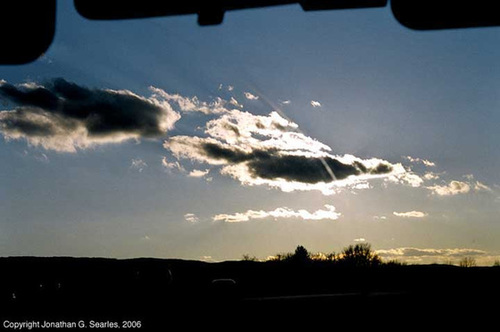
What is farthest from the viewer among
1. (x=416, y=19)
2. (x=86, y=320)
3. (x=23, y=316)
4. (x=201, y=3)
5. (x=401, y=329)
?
(x=23, y=316)

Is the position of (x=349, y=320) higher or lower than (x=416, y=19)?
lower

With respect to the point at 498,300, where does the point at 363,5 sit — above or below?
above

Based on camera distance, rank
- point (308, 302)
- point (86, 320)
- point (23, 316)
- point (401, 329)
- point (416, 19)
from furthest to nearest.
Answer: point (23, 316), point (86, 320), point (308, 302), point (401, 329), point (416, 19)

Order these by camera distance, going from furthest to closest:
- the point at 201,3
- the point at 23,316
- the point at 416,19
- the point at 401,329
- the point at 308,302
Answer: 1. the point at 23,316
2. the point at 308,302
3. the point at 401,329
4. the point at 201,3
5. the point at 416,19

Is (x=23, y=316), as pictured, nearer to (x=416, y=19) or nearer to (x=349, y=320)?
(x=349, y=320)

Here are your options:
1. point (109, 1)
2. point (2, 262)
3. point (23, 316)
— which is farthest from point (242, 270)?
point (109, 1)

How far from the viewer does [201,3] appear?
5.38 ft

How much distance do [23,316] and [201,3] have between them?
18.3 ft

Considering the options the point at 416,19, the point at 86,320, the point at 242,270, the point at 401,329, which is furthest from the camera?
the point at 242,270

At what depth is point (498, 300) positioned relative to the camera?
443cm

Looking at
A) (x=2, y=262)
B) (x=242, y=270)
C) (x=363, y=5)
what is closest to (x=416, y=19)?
(x=363, y=5)

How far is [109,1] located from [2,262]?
8778 centimetres

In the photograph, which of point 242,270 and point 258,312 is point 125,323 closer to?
point 258,312

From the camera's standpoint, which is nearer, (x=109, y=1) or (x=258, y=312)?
(x=109, y=1)
